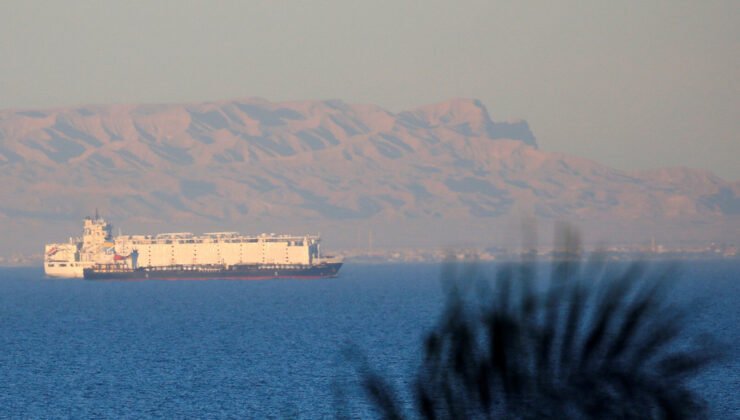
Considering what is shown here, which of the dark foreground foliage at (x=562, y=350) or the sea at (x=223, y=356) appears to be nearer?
the dark foreground foliage at (x=562, y=350)

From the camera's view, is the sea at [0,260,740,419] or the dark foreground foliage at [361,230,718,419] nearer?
the dark foreground foliage at [361,230,718,419]

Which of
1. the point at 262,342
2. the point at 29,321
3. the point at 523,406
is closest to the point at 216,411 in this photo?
the point at 262,342

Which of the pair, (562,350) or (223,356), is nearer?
(562,350)

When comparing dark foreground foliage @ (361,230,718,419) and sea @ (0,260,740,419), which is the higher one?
dark foreground foliage @ (361,230,718,419)

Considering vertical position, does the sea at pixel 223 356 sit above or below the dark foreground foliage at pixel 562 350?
below

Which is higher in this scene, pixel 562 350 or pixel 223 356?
pixel 562 350

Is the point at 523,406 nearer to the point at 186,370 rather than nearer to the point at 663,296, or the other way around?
the point at 663,296
